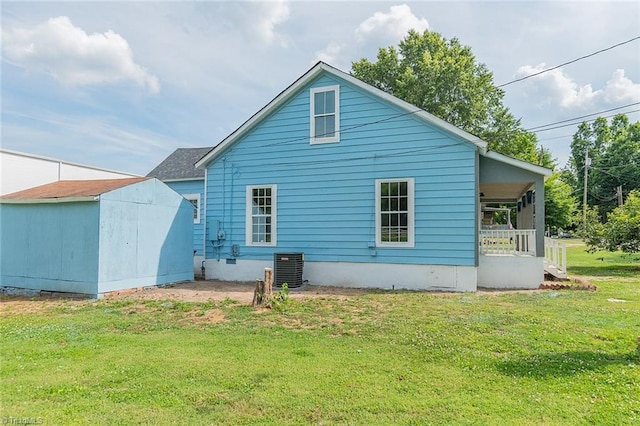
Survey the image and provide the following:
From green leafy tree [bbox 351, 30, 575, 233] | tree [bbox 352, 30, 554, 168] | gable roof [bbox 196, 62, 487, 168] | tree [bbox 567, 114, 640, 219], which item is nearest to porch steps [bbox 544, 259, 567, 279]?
gable roof [bbox 196, 62, 487, 168]

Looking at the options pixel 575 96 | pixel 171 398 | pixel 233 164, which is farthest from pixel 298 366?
pixel 575 96

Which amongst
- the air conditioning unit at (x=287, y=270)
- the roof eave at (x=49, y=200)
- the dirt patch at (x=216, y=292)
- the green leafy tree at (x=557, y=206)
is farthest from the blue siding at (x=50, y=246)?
the green leafy tree at (x=557, y=206)

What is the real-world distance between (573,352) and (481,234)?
640 centimetres

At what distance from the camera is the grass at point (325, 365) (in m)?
3.23

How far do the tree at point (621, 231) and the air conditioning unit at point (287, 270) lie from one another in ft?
47.0

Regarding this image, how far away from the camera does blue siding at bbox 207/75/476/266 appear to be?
10.0m

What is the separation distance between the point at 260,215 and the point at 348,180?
3231 millimetres

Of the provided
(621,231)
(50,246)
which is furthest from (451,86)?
(50,246)

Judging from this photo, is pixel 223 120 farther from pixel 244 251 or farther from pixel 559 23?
pixel 559 23

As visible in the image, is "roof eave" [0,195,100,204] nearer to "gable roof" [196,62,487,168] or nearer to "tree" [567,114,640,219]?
"gable roof" [196,62,487,168]

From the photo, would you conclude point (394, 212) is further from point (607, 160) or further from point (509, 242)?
point (607, 160)

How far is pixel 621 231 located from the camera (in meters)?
15.8

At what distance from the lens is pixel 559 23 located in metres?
9.15

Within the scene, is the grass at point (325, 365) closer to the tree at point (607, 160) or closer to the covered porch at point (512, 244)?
the covered porch at point (512, 244)
